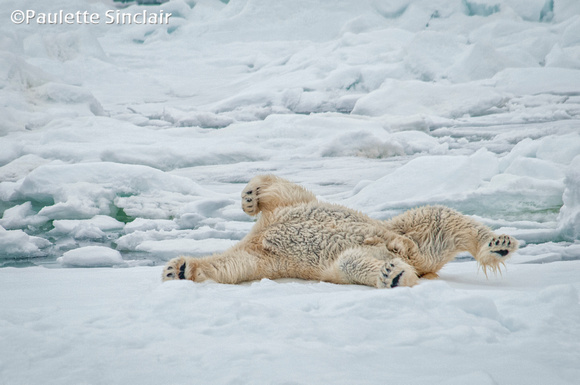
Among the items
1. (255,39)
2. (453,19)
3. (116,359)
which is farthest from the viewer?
(255,39)

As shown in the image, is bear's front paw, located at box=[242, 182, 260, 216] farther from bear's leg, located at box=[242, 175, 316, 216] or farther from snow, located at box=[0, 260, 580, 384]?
snow, located at box=[0, 260, 580, 384]

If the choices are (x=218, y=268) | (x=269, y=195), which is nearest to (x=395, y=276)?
(x=218, y=268)

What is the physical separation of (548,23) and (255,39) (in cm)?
372

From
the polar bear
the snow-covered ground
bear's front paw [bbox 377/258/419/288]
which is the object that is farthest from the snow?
the polar bear

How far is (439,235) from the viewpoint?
1863 millimetres

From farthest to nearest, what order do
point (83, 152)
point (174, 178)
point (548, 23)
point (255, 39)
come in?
point (255, 39)
point (548, 23)
point (83, 152)
point (174, 178)

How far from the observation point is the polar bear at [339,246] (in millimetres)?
1688

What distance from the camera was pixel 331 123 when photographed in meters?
4.81

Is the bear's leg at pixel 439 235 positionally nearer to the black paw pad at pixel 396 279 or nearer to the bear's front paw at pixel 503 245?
the bear's front paw at pixel 503 245

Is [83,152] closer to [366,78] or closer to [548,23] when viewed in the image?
[366,78]

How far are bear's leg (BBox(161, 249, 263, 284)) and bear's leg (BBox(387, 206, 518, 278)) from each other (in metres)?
0.59

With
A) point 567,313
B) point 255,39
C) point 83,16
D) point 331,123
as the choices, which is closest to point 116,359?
point 567,313

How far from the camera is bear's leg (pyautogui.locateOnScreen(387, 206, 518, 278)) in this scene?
1.79 meters

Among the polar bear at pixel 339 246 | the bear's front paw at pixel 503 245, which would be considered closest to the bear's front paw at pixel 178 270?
the polar bear at pixel 339 246
